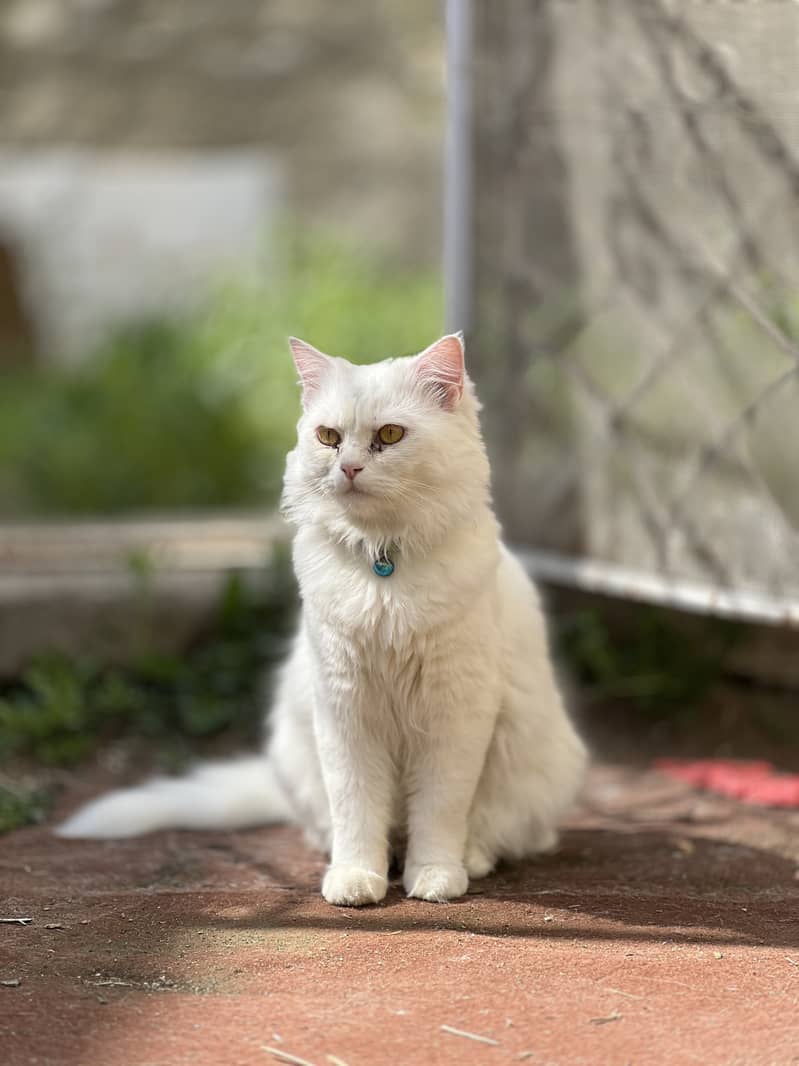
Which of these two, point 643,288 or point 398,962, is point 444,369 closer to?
point 398,962

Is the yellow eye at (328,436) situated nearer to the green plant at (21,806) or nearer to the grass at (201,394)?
the green plant at (21,806)

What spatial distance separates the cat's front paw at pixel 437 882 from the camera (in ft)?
8.46

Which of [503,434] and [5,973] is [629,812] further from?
[5,973]

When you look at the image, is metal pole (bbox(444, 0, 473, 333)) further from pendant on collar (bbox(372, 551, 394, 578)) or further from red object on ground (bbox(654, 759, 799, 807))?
pendant on collar (bbox(372, 551, 394, 578))

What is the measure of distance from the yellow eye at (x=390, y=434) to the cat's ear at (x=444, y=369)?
0.13 meters

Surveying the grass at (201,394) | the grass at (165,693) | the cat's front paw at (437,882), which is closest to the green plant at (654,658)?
the grass at (165,693)

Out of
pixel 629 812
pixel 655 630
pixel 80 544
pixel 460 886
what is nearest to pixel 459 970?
pixel 460 886

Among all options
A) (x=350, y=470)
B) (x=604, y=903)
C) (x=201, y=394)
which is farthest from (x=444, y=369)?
(x=201, y=394)

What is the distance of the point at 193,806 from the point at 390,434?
1.36 meters

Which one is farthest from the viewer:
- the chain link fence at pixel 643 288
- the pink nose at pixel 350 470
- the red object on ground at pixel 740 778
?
the red object on ground at pixel 740 778

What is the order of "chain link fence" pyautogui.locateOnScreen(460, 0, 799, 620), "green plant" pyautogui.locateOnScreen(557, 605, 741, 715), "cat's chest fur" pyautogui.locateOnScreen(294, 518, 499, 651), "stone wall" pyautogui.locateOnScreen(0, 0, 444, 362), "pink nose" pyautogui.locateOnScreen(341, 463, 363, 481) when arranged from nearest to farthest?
"pink nose" pyautogui.locateOnScreen(341, 463, 363, 481)
"cat's chest fur" pyautogui.locateOnScreen(294, 518, 499, 651)
"chain link fence" pyautogui.locateOnScreen(460, 0, 799, 620)
"green plant" pyautogui.locateOnScreen(557, 605, 741, 715)
"stone wall" pyautogui.locateOnScreen(0, 0, 444, 362)

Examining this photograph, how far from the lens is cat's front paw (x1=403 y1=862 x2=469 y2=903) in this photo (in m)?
2.58

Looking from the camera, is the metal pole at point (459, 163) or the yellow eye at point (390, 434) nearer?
the yellow eye at point (390, 434)

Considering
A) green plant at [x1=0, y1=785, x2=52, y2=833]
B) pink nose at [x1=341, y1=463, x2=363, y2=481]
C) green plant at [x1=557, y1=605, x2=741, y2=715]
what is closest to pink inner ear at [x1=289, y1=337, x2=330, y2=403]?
pink nose at [x1=341, y1=463, x2=363, y2=481]
